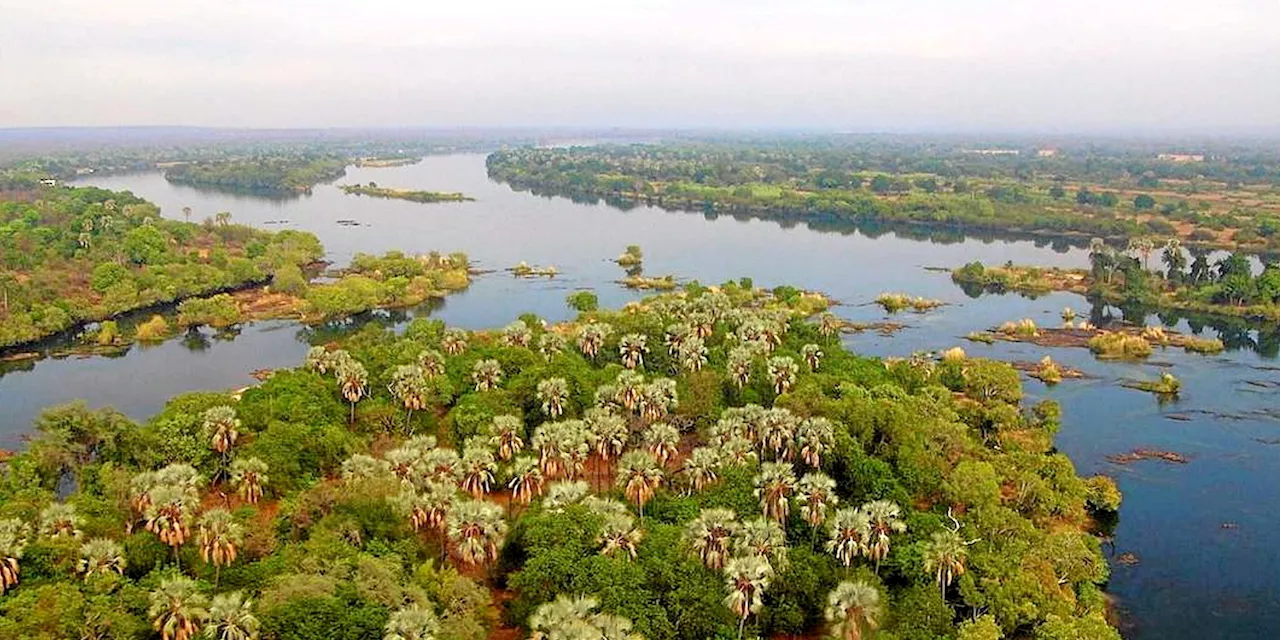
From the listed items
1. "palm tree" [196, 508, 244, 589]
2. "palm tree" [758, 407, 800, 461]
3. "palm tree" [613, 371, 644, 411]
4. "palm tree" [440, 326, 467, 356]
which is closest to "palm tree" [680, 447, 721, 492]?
"palm tree" [758, 407, 800, 461]

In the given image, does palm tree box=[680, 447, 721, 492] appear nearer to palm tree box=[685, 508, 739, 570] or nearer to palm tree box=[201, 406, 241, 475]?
palm tree box=[685, 508, 739, 570]

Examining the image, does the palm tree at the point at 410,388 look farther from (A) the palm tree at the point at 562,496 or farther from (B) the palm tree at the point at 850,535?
(B) the palm tree at the point at 850,535

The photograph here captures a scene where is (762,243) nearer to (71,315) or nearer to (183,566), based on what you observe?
(71,315)

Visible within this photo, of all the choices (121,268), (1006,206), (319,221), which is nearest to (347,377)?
(121,268)

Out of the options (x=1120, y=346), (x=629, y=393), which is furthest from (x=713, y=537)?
(x=1120, y=346)

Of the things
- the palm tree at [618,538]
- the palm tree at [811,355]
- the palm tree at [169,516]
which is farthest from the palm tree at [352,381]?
the palm tree at [811,355]

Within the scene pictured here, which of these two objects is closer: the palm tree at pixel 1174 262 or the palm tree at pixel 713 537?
the palm tree at pixel 713 537
